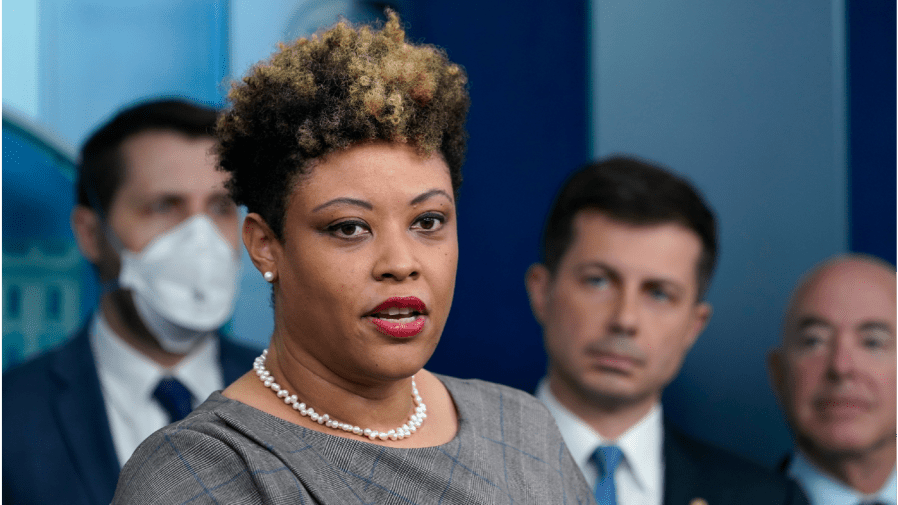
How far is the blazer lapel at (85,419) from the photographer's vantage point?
2994 millimetres

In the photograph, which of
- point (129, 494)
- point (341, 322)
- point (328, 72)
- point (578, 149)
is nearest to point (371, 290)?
point (341, 322)

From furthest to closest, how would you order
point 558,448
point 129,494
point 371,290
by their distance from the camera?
point 558,448
point 371,290
point 129,494

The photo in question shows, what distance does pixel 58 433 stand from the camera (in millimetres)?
3037

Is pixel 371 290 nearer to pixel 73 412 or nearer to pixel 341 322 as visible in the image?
pixel 341 322

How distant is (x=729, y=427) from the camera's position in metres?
4.05

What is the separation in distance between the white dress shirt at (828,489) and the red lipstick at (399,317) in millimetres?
2512

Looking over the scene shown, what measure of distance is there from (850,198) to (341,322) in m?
3.16

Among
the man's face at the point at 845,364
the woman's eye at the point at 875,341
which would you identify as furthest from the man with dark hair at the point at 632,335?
the woman's eye at the point at 875,341

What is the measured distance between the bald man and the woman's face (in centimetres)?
239

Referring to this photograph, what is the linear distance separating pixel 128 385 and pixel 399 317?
→ 6.57ft

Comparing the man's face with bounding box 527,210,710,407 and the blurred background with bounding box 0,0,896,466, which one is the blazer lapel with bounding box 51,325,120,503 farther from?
the man's face with bounding box 527,210,710,407

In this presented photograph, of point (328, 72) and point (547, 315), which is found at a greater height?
point (328, 72)

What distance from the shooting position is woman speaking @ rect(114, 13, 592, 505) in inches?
57.3

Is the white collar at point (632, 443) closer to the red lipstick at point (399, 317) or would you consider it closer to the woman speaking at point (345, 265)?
the woman speaking at point (345, 265)
